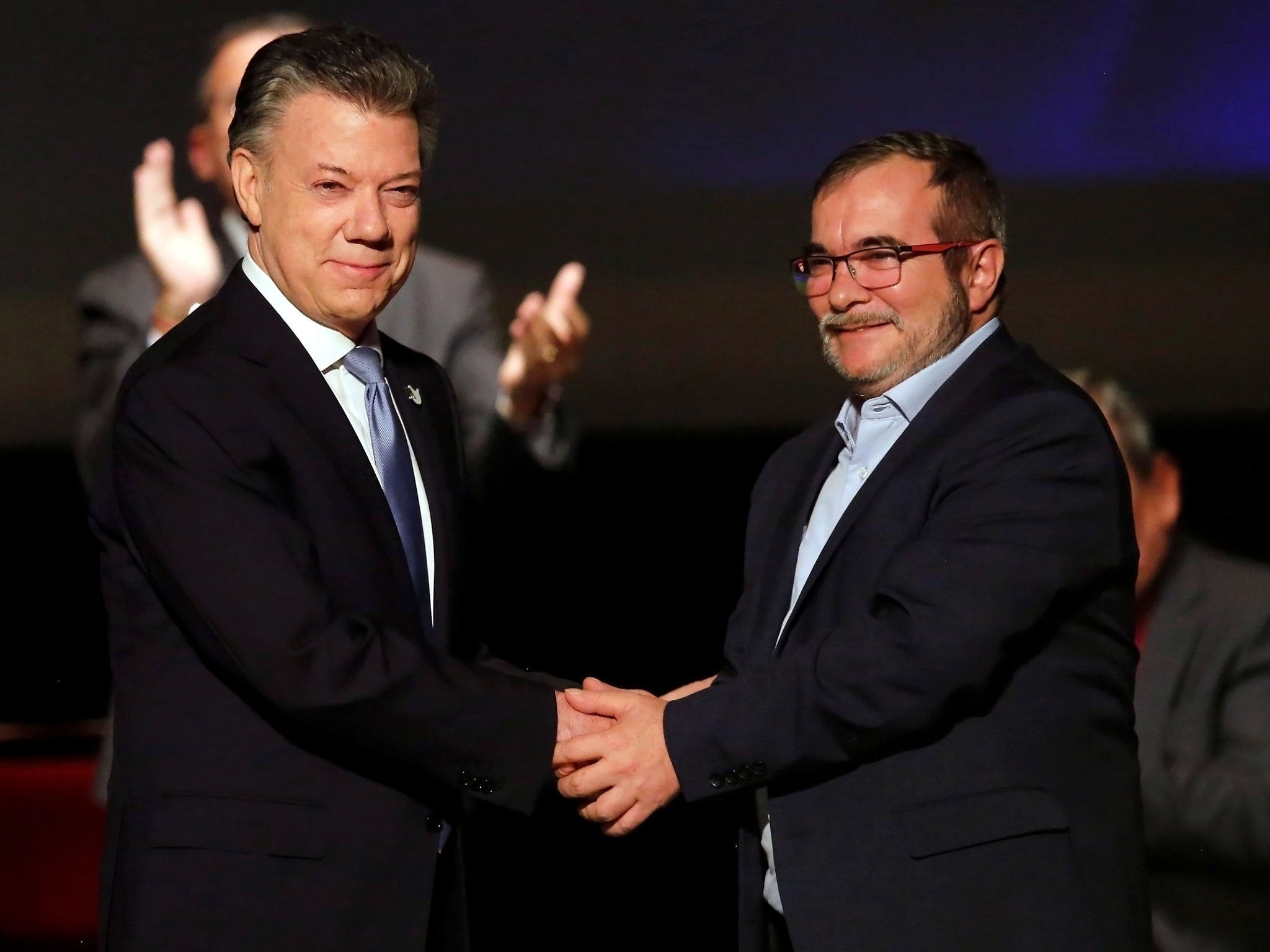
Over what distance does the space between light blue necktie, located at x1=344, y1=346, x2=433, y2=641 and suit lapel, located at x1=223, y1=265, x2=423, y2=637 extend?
4 cm

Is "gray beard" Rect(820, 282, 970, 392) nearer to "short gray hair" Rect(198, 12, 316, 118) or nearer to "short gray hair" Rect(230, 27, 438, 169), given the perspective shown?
"short gray hair" Rect(230, 27, 438, 169)

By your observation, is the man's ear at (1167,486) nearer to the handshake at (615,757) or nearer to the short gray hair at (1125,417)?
the short gray hair at (1125,417)

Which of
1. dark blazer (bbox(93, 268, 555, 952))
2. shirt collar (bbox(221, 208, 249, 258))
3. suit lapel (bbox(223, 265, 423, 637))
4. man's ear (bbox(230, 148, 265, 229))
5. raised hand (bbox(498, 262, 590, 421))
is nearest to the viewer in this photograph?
Result: dark blazer (bbox(93, 268, 555, 952))

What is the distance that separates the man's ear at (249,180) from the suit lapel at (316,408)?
137 millimetres

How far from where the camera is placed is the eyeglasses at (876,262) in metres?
2.33

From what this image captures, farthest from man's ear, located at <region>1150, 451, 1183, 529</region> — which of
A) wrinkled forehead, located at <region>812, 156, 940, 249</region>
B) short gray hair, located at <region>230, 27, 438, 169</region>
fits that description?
short gray hair, located at <region>230, 27, 438, 169</region>

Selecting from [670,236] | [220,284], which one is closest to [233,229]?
[220,284]

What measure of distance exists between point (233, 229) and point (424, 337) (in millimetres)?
466

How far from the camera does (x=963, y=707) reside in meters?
2.05

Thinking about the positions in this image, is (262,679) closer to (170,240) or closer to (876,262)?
(876,262)

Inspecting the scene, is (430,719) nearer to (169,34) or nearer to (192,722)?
(192,722)

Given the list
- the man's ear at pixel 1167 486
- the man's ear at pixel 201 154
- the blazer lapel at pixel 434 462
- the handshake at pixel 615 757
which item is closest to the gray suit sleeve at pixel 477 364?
the man's ear at pixel 201 154

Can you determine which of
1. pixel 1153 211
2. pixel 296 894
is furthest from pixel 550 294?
pixel 296 894

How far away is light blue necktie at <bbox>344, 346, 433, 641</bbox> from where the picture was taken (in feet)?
6.98
